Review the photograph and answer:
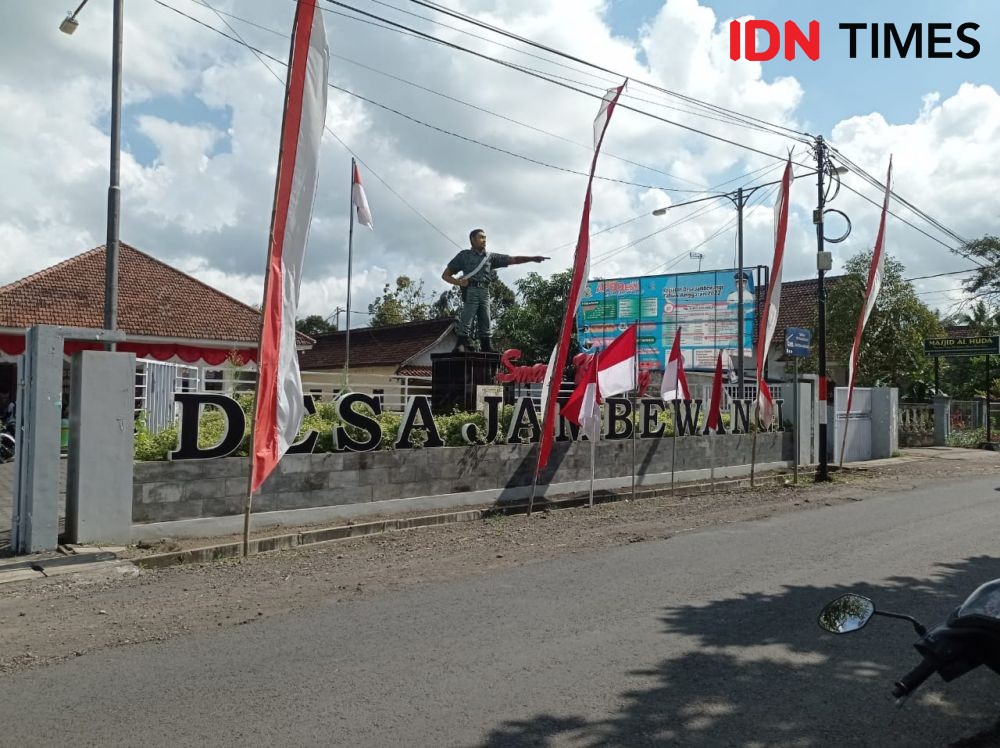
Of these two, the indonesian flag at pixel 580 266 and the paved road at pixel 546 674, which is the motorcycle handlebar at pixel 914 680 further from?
the indonesian flag at pixel 580 266

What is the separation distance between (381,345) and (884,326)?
2225cm

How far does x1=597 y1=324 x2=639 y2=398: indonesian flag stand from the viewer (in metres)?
12.3

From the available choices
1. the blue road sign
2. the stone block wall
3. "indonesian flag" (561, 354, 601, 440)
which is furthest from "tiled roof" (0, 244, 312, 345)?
the blue road sign

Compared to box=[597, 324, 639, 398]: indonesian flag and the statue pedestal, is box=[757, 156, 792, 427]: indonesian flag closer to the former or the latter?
box=[597, 324, 639, 398]: indonesian flag

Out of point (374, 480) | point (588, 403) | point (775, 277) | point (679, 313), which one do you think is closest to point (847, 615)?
point (374, 480)

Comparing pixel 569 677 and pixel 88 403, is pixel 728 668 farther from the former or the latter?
pixel 88 403

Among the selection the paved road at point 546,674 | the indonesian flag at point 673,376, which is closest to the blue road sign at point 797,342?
the indonesian flag at point 673,376

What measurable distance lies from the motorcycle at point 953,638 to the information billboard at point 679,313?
29678 millimetres

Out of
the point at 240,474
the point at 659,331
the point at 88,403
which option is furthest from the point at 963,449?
the point at 88,403

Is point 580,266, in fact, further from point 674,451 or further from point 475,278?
point 674,451

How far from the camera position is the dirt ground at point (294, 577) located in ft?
18.9

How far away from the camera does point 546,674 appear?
4648mm

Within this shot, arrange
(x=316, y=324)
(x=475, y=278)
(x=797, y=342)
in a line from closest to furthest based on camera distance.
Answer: (x=475, y=278), (x=797, y=342), (x=316, y=324)

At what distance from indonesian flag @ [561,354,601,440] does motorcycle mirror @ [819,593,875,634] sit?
9306 millimetres
